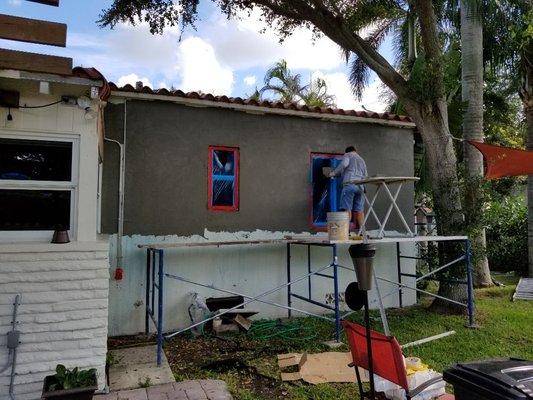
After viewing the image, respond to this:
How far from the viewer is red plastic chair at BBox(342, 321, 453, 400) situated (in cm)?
304

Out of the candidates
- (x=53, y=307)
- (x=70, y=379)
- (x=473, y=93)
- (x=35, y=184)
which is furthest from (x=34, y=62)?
(x=473, y=93)

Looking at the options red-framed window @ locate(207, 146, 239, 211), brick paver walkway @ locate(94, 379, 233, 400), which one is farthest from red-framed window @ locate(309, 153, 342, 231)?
brick paver walkway @ locate(94, 379, 233, 400)

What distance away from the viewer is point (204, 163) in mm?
7109

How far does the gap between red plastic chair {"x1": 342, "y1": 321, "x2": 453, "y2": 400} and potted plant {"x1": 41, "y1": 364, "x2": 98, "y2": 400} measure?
7.58 feet

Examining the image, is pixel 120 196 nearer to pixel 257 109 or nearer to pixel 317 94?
pixel 257 109

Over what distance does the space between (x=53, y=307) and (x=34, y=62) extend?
7.85 ft

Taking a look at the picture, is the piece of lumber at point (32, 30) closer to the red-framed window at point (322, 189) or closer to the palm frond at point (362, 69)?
the red-framed window at point (322, 189)

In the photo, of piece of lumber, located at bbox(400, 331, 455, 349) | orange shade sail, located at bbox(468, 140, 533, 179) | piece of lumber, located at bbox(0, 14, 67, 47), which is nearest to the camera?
piece of lumber, located at bbox(0, 14, 67, 47)

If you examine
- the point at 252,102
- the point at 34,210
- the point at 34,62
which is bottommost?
the point at 34,210

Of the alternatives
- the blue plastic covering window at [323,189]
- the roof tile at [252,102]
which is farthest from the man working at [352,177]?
the roof tile at [252,102]

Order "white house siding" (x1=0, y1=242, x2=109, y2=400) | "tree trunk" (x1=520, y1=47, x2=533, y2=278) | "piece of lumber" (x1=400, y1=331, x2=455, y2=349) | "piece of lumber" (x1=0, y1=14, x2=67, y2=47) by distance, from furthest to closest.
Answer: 1. "tree trunk" (x1=520, y1=47, x2=533, y2=278)
2. "piece of lumber" (x1=400, y1=331, x2=455, y2=349)
3. "white house siding" (x1=0, y1=242, x2=109, y2=400)
4. "piece of lumber" (x1=0, y1=14, x2=67, y2=47)

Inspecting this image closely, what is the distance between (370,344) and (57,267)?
3116mm

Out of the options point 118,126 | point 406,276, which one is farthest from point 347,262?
point 118,126

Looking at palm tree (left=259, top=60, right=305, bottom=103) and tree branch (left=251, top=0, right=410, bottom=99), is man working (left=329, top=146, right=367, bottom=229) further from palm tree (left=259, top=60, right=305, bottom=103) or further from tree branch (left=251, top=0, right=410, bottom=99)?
palm tree (left=259, top=60, right=305, bottom=103)
